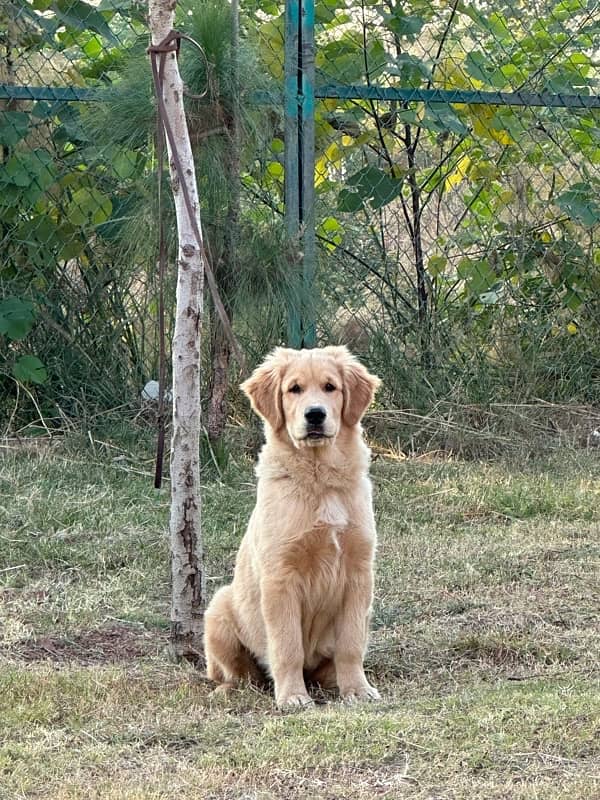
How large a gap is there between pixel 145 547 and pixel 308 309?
1553mm

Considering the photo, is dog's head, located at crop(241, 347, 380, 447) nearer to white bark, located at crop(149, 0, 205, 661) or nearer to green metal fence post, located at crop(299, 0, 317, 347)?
white bark, located at crop(149, 0, 205, 661)

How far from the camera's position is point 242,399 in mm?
6258

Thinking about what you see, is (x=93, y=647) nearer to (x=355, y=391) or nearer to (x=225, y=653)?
(x=225, y=653)

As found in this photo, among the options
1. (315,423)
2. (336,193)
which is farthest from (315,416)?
(336,193)

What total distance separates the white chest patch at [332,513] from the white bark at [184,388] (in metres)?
0.41

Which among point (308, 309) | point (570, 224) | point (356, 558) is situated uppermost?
Answer: point (570, 224)

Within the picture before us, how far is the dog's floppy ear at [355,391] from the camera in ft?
12.6

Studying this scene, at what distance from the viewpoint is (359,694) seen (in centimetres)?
346

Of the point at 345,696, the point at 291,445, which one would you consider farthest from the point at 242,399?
the point at 345,696

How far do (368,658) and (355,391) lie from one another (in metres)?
0.79

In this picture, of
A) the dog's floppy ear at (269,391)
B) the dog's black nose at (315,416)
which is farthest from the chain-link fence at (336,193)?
the dog's black nose at (315,416)

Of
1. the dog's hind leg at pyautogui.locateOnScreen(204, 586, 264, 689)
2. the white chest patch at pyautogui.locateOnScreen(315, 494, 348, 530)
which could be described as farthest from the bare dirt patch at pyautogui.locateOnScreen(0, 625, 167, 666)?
the white chest patch at pyautogui.locateOnScreen(315, 494, 348, 530)

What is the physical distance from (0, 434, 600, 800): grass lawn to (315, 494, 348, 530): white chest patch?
0.48 metres

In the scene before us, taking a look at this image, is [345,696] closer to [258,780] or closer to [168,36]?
[258,780]
